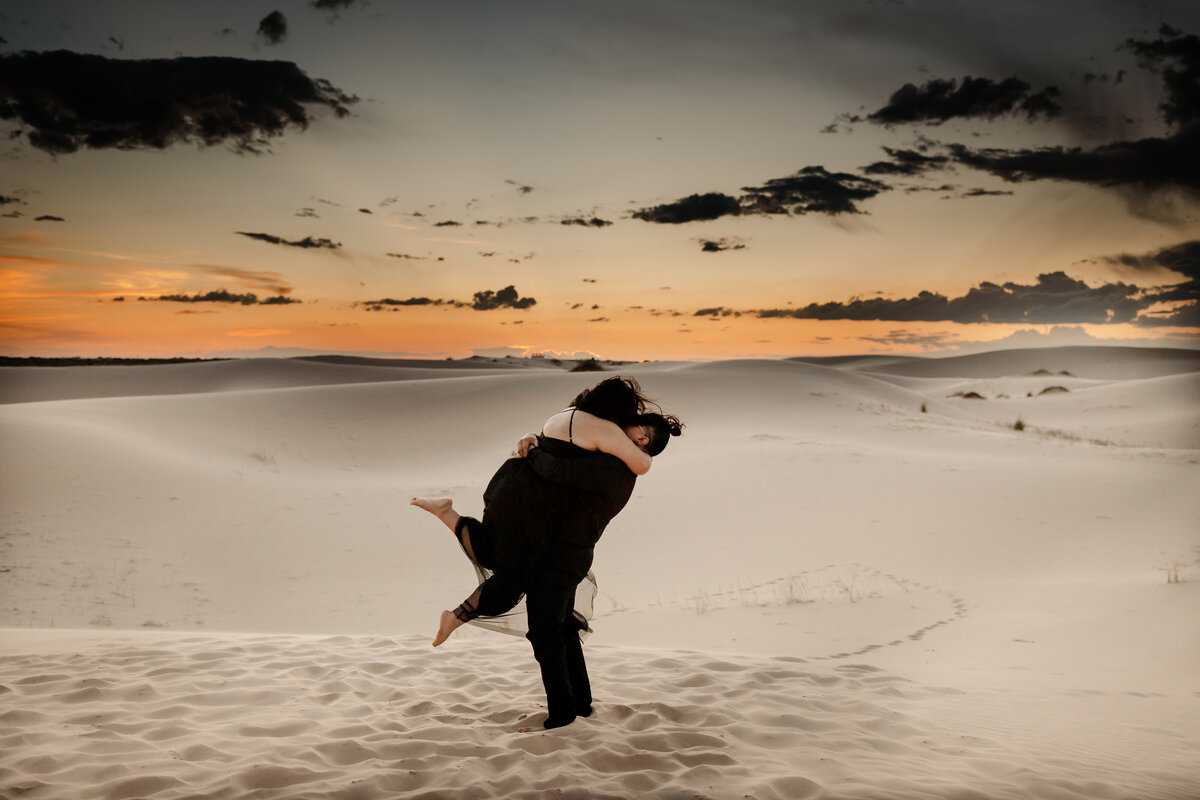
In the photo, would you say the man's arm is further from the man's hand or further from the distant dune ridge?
the distant dune ridge

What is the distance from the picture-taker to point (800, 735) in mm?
4547

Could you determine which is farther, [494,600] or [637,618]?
[637,618]

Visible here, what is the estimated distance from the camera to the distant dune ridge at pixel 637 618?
4113 mm

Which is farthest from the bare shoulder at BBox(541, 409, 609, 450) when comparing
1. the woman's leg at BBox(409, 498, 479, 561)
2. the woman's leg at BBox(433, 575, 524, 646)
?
the woman's leg at BBox(433, 575, 524, 646)

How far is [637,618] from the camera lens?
31.1 feet

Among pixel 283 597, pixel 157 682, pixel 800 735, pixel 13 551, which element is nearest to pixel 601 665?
pixel 800 735

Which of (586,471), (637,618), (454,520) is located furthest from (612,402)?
(637,618)

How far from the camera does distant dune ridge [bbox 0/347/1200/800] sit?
13.5ft

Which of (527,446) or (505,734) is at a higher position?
(527,446)

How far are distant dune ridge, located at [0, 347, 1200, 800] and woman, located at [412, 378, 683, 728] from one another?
651 millimetres

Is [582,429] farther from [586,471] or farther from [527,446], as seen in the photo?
[527,446]

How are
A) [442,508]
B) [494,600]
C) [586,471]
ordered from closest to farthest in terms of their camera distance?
[586,471] < [494,600] < [442,508]

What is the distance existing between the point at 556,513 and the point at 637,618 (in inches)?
214

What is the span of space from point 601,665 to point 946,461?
12.8m
